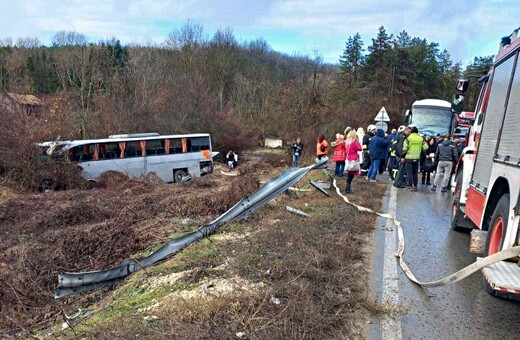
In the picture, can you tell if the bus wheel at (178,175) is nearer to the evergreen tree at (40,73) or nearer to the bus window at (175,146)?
the bus window at (175,146)

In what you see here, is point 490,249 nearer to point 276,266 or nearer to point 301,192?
point 276,266

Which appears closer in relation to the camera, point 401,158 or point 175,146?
point 401,158

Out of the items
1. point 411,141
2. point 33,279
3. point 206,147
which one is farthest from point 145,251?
point 206,147

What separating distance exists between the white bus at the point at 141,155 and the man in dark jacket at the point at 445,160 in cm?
1466

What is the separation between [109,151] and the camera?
21.2 m

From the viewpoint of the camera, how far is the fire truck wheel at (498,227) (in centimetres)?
432

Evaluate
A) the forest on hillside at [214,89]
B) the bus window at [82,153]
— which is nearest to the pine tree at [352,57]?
the forest on hillside at [214,89]

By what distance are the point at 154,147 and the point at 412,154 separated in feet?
52.0

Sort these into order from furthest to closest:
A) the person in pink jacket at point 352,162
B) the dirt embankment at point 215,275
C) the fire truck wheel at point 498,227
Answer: the person in pink jacket at point 352,162
the fire truck wheel at point 498,227
the dirt embankment at point 215,275

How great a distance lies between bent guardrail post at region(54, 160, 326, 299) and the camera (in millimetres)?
4691

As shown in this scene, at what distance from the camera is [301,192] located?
9953mm

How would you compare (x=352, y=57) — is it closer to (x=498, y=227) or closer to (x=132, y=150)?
(x=132, y=150)

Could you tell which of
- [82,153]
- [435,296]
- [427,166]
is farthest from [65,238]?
[82,153]

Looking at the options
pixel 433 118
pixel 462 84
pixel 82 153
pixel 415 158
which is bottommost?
pixel 82 153
